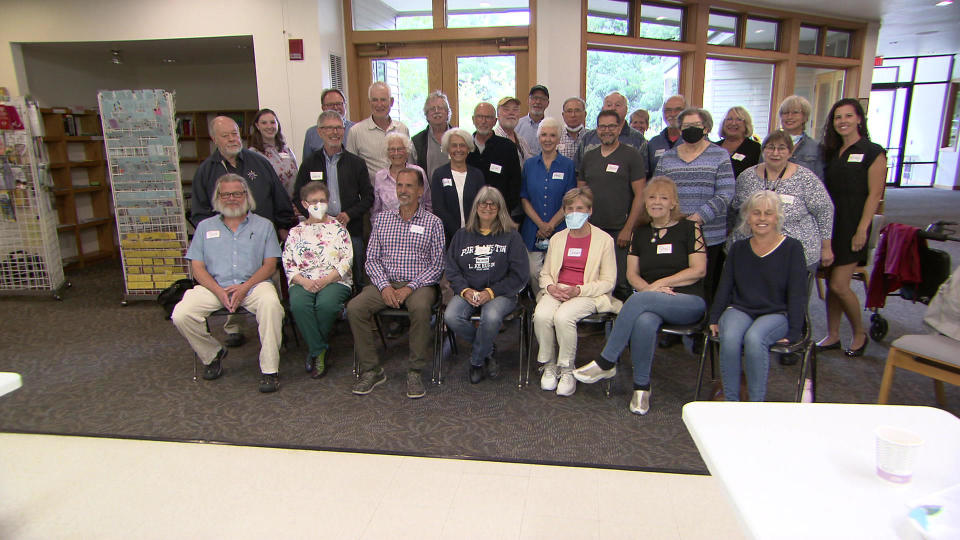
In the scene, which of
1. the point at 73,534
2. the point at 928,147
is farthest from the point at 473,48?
the point at 928,147

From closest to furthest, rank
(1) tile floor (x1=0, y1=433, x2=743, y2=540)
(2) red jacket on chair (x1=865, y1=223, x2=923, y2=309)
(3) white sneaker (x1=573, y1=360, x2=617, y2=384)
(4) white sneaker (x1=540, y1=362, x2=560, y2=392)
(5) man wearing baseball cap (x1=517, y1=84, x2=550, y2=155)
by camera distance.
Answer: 1. (1) tile floor (x1=0, y1=433, x2=743, y2=540)
2. (3) white sneaker (x1=573, y1=360, x2=617, y2=384)
3. (4) white sneaker (x1=540, y1=362, x2=560, y2=392)
4. (2) red jacket on chair (x1=865, y1=223, x2=923, y2=309)
5. (5) man wearing baseball cap (x1=517, y1=84, x2=550, y2=155)

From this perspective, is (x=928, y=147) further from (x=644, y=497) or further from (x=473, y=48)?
(x=644, y=497)

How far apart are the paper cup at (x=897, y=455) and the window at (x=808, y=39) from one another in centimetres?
914

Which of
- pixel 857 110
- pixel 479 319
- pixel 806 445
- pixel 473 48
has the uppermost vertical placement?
pixel 473 48

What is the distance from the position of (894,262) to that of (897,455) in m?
3.28

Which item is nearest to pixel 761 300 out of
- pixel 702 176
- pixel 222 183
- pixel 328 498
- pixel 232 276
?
pixel 702 176

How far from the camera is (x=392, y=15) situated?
20.3 ft

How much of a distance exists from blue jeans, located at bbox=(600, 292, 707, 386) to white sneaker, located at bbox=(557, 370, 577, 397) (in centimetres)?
33

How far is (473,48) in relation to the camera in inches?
243

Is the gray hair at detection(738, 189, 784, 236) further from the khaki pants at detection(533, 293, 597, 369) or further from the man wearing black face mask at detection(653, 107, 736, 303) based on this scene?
the khaki pants at detection(533, 293, 597, 369)

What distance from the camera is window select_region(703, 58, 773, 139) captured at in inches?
314

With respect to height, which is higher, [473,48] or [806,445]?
[473,48]

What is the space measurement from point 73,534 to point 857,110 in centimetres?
467

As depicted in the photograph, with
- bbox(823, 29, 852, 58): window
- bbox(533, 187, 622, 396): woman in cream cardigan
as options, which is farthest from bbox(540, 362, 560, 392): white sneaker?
bbox(823, 29, 852, 58): window
